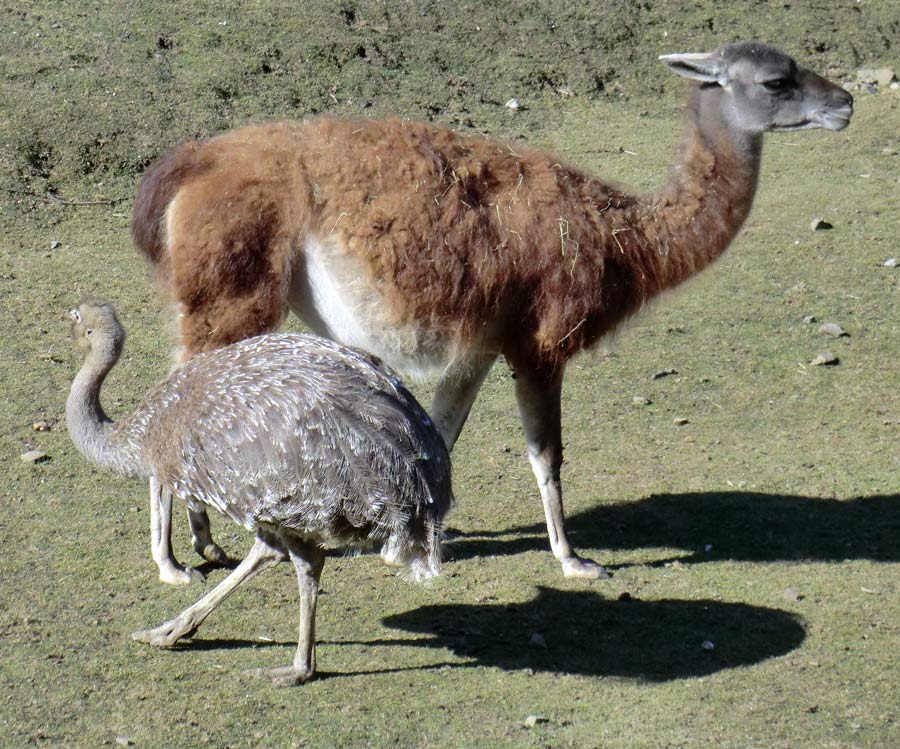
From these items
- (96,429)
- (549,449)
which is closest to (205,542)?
(96,429)

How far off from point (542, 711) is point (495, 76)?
7.97 m

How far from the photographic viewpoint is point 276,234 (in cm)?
536

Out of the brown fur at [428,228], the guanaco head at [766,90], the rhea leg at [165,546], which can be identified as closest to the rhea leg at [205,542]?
the rhea leg at [165,546]

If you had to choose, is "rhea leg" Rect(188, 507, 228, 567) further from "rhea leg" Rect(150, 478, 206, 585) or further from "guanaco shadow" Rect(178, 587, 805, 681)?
"guanaco shadow" Rect(178, 587, 805, 681)

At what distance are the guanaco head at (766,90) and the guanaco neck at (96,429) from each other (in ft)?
9.65

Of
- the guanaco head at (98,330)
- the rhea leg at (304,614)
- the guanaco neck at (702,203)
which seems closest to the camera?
the rhea leg at (304,614)

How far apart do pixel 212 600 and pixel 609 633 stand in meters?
1.62

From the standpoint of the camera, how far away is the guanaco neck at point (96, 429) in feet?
15.7

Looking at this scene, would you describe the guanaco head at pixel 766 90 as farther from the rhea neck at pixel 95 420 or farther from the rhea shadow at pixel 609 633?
the rhea neck at pixel 95 420

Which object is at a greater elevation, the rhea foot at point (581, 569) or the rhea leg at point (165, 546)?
the rhea leg at point (165, 546)

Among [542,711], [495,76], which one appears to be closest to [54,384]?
[542,711]

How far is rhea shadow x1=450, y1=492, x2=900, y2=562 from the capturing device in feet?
19.8

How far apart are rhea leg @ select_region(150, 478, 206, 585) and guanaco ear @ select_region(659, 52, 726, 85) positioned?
309 cm

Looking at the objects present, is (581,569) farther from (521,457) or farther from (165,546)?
(165,546)
